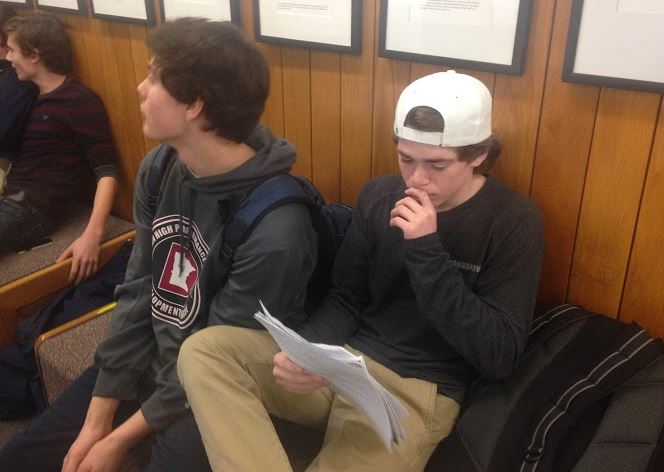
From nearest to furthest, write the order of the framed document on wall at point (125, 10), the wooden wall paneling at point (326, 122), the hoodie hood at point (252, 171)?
the hoodie hood at point (252, 171), the wooden wall paneling at point (326, 122), the framed document on wall at point (125, 10)

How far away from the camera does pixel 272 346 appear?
1218mm

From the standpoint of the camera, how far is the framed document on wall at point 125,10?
1.90 m

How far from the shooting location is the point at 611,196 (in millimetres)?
1221

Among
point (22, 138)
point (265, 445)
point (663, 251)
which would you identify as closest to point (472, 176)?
point (663, 251)

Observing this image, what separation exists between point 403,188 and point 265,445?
604mm

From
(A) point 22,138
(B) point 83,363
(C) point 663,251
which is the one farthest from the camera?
(A) point 22,138

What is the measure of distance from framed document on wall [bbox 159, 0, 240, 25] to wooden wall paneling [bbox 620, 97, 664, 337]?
1.12 m

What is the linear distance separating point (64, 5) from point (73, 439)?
5.18ft

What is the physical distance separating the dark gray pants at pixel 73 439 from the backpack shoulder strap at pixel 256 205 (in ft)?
1.23

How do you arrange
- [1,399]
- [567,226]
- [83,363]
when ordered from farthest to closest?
[1,399] → [83,363] → [567,226]

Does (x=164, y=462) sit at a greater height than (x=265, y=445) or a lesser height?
lesser

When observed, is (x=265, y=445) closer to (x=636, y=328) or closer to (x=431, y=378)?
(x=431, y=378)

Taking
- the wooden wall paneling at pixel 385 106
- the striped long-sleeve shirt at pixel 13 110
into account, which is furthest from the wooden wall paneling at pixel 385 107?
the striped long-sleeve shirt at pixel 13 110

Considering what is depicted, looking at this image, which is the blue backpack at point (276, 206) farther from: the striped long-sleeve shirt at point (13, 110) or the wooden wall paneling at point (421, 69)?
the striped long-sleeve shirt at point (13, 110)
